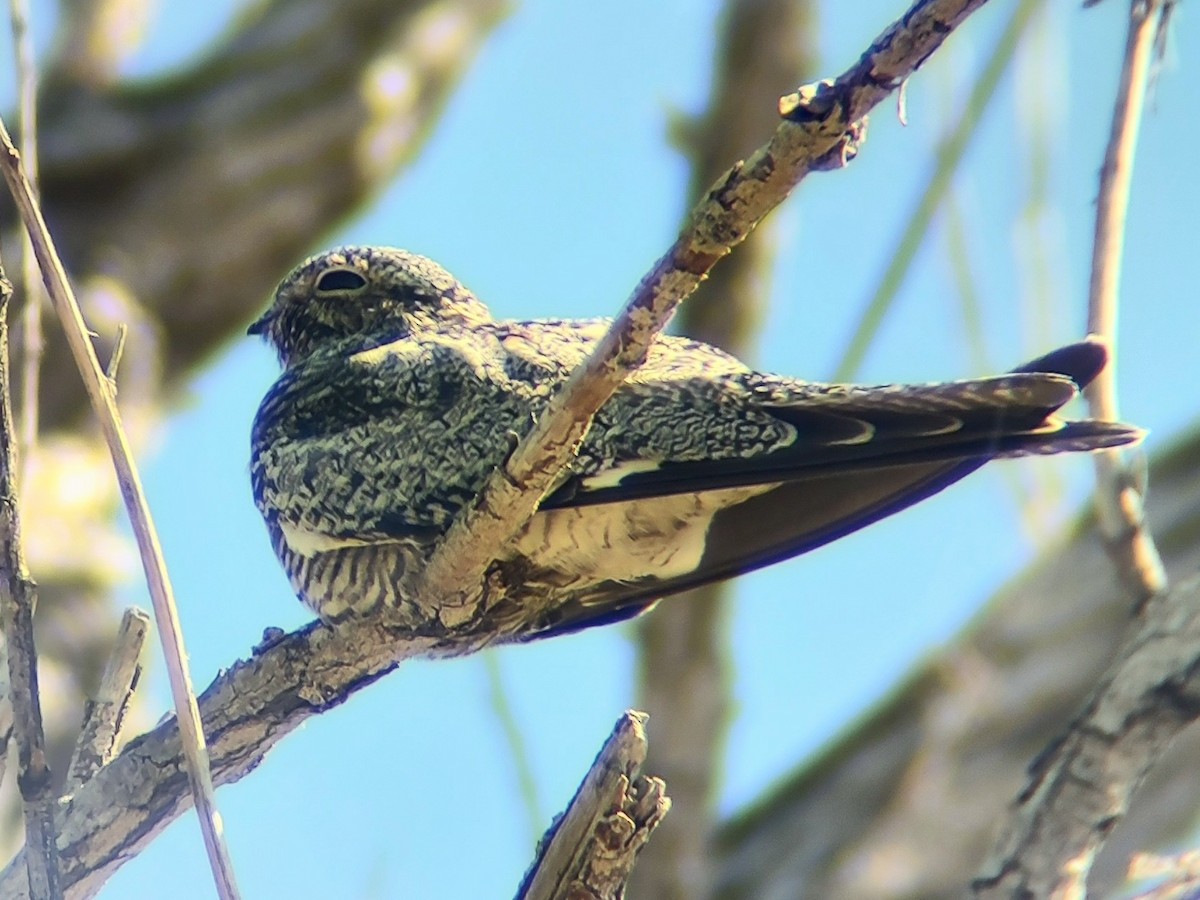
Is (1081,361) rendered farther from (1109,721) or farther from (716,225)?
(716,225)

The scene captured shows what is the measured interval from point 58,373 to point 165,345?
1.54ft

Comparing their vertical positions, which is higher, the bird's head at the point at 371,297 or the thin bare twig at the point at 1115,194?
the bird's head at the point at 371,297

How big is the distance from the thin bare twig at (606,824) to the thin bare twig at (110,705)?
0.66m

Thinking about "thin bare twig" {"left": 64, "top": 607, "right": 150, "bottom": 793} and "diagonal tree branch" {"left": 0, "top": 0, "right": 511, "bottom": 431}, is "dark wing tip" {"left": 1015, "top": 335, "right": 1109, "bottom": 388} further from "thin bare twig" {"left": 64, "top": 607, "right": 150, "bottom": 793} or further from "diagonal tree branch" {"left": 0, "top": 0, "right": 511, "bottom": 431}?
"diagonal tree branch" {"left": 0, "top": 0, "right": 511, "bottom": 431}

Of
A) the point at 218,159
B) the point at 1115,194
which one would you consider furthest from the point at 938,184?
the point at 218,159

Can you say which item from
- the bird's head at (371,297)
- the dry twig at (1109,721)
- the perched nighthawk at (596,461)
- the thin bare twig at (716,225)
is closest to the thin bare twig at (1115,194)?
the dry twig at (1109,721)

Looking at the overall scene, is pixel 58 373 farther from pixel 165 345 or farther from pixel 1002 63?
pixel 1002 63

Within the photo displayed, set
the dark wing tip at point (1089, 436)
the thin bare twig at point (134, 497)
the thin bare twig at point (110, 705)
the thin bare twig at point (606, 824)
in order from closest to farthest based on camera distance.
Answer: the thin bare twig at point (134, 497), the thin bare twig at point (606, 824), the dark wing tip at point (1089, 436), the thin bare twig at point (110, 705)

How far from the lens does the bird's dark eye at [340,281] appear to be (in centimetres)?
335

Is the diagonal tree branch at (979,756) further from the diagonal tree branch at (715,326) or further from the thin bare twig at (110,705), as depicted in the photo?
the thin bare twig at (110,705)

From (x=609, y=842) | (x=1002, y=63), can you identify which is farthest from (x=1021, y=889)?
(x=1002, y=63)

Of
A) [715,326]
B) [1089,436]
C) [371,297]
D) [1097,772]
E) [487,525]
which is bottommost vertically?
[1097,772]

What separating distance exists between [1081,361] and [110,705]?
1398 mm

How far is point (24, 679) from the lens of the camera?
1707mm
